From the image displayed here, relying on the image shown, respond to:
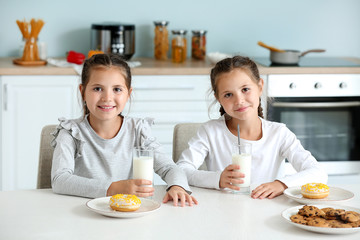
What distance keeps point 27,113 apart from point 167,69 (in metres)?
0.78

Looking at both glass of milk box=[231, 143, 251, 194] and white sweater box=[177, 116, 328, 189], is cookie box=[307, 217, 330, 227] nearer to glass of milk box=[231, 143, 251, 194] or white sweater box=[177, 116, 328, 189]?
glass of milk box=[231, 143, 251, 194]

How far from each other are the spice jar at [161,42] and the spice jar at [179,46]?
0.07 meters

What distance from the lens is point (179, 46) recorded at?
3547mm

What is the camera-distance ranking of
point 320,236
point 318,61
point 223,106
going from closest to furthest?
point 320,236, point 223,106, point 318,61

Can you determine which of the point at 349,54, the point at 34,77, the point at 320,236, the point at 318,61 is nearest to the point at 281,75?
the point at 318,61

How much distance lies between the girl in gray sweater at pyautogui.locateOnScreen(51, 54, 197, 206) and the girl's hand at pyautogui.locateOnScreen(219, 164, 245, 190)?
118 mm

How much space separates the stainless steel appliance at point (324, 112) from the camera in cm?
334

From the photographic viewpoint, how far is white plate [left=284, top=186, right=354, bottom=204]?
60.2 inches

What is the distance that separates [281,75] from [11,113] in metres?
1.48

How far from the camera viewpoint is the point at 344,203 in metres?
1.54

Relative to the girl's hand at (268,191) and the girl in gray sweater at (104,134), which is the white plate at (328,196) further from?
the girl in gray sweater at (104,134)

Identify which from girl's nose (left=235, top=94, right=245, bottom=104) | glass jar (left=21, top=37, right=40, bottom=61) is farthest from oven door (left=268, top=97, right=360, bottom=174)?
girl's nose (left=235, top=94, right=245, bottom=104)

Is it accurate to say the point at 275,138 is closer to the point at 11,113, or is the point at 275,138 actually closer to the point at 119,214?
the point at 119,214

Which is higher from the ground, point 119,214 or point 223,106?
point 223,106
